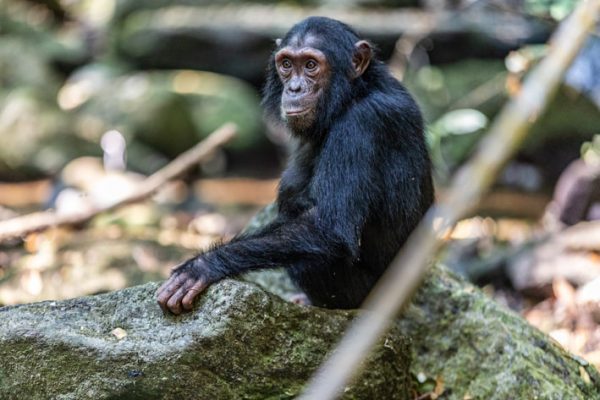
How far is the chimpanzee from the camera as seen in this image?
495 centimetres

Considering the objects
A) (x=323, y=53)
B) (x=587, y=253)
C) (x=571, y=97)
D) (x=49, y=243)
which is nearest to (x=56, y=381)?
(x=323, y=53)

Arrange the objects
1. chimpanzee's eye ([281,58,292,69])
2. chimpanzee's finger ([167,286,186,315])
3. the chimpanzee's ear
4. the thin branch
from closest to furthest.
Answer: the thin branch
chimpanzee's finger ([167,286,186,315])
the chimpanzee's ear
chimpanzee's eye ([281,58,292,69])

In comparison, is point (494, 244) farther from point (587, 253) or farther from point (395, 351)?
point (395, 351)

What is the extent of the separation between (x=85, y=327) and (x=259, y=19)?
15.0m

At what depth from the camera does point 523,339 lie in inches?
216

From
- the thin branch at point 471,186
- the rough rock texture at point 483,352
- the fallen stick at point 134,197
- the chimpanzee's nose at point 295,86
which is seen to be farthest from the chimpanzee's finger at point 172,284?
the fallen stick at point 134,197

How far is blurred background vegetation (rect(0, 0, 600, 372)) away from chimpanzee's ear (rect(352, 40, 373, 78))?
2.58m

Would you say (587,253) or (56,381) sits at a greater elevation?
(56,381)

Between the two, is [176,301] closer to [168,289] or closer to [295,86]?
[168,289]

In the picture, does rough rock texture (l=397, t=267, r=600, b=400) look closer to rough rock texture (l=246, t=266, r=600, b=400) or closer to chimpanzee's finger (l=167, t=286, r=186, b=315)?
rough rock texture (l=246, t=266, r=600, b=400)

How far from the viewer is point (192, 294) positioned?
4.51 m

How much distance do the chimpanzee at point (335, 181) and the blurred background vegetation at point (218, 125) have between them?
9.05ft

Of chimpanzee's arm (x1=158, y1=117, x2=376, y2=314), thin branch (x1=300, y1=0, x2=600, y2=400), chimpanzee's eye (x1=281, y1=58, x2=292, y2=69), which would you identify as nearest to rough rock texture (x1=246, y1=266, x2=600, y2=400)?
chimpanzee's arm (x1=158, y1=117, x2=376, y2=314)

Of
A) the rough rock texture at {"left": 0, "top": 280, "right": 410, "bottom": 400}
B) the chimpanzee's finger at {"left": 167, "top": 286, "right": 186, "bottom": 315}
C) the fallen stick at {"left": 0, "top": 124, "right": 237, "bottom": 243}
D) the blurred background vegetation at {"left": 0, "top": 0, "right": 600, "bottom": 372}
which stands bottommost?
the blurred background vegetation at {"left": 0, "top": 0, "right": 600, "bottom": 372}
